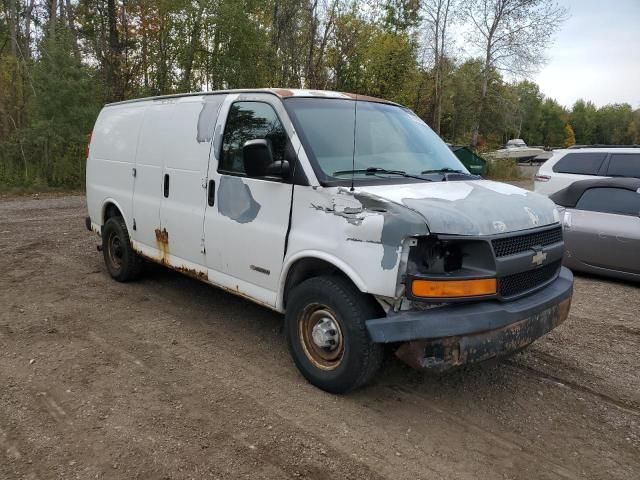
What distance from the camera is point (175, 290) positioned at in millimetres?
6012

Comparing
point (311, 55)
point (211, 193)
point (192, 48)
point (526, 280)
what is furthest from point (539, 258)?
point (311, 55)

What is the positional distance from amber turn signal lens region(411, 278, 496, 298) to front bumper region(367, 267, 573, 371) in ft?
0.38

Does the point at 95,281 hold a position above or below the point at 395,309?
below

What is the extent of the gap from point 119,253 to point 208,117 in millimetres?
2475

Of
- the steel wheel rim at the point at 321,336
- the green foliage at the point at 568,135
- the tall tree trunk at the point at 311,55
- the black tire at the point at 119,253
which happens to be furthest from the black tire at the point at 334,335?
the green foliage at the point at 568,135

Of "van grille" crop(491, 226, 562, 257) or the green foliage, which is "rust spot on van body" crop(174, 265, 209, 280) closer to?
"van grille" crop(491, 226, 562, 257)

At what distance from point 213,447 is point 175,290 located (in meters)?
3.25

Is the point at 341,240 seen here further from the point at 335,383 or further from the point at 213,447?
the point at 213,447

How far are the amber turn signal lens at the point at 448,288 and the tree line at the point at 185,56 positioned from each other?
14.2 m

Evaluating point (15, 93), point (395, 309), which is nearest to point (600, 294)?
point (395, 309)

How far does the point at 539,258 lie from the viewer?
11.6 ft

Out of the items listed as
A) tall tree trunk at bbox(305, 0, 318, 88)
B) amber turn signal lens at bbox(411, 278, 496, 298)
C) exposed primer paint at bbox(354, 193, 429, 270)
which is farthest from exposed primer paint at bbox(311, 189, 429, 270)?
tall tree trunk at bbox(305, 0, 318, 88)

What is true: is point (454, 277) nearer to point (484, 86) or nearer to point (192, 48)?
point (192, 48)

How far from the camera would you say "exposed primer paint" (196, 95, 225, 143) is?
4.60 metres
